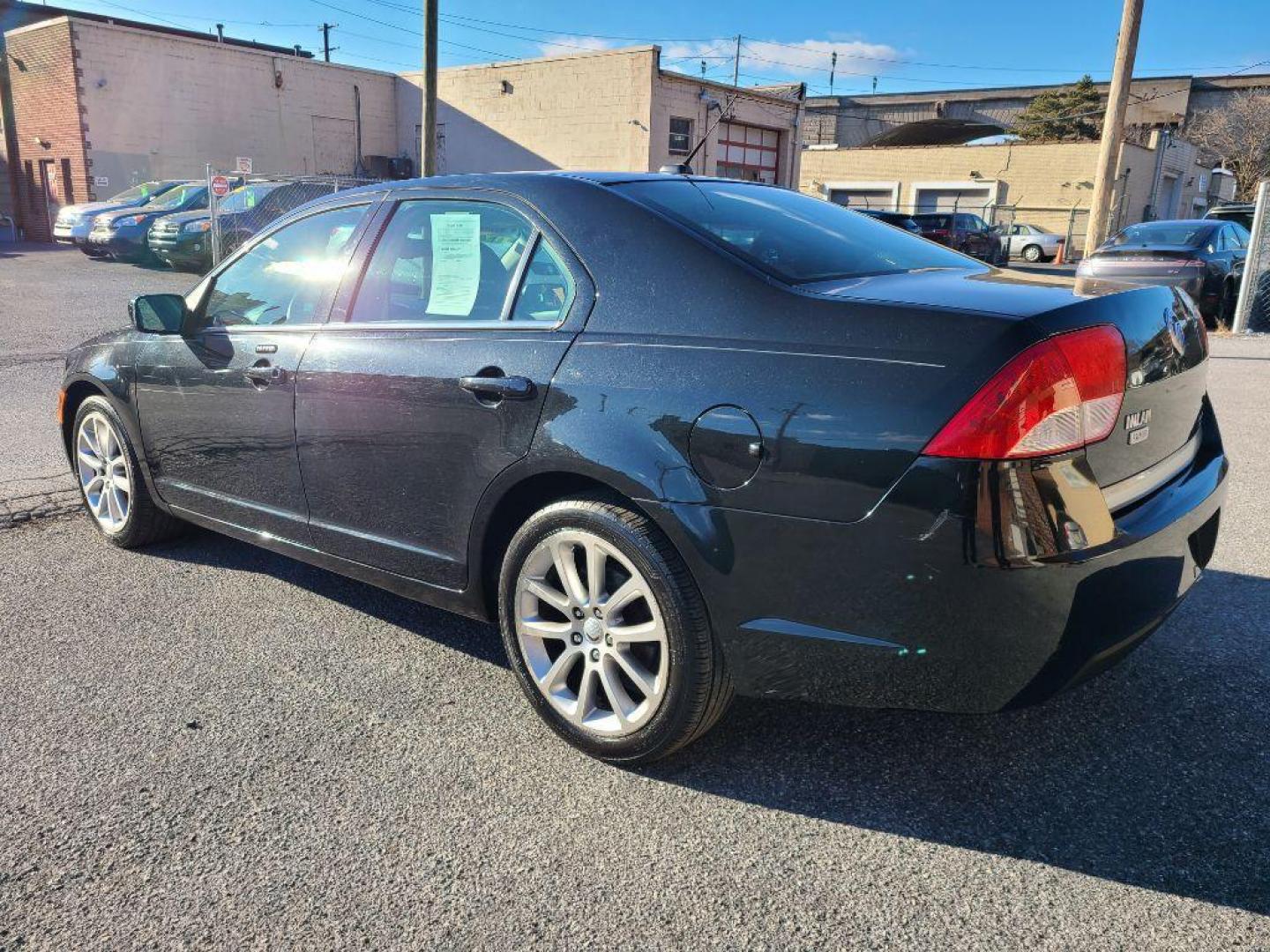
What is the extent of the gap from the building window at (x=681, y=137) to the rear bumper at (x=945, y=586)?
27682 millimetres

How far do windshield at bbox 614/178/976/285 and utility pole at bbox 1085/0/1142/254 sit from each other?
13802mm

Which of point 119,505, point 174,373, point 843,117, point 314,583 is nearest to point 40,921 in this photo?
point 314,583

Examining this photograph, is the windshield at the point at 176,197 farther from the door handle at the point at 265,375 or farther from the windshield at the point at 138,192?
the door handle at the point at 265,375

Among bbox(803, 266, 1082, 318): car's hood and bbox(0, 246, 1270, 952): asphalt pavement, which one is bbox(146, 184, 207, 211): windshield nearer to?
bbox(0, 246, 1270, 952): asphalt pavement

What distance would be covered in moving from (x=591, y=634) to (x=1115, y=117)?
15993 millimetres

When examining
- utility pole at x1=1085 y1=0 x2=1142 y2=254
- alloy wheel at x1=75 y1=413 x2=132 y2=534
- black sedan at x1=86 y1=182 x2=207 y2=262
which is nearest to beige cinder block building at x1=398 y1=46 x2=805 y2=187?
black sedan at x1=86 y1=182 x2=207 y2=262

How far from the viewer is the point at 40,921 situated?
2.16 meters

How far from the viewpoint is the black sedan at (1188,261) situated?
12.9 meters

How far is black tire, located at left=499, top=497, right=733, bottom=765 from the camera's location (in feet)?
8.28

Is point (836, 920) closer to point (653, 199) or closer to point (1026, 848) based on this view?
point (1026, 848)

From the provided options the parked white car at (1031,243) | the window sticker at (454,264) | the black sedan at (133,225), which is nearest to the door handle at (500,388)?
the window sticker at (454,264)

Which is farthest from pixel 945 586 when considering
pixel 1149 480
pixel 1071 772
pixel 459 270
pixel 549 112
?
pixel 549 112

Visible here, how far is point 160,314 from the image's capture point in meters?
3.96

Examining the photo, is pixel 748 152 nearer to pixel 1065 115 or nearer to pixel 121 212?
pixel 121 212
